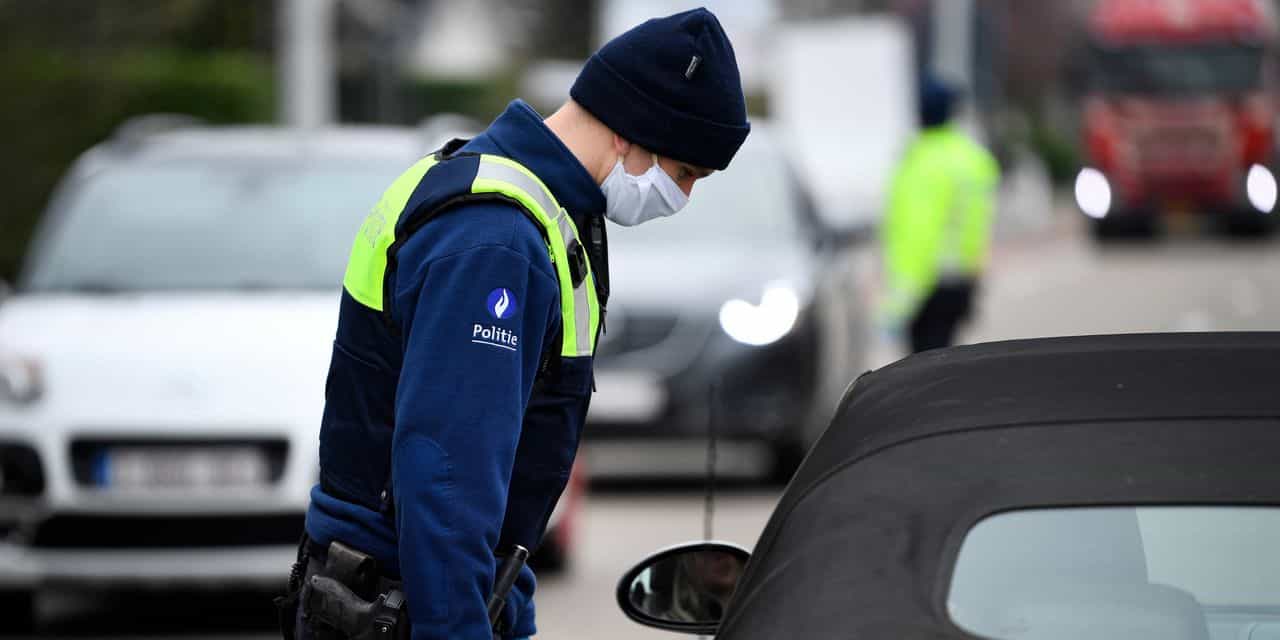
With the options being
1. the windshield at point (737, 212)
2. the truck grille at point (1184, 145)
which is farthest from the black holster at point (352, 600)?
the truck grille at point (1184, 145)

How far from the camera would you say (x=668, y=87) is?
10.9 feet

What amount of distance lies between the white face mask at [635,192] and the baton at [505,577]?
0.48 meters

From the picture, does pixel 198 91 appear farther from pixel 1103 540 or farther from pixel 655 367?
pixel 1103 540

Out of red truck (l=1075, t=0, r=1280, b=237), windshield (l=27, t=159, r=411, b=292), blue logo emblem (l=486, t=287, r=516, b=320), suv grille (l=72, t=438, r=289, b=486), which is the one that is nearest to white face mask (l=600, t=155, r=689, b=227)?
blue logo emblem (l=486, t=287, r=516, b=320)

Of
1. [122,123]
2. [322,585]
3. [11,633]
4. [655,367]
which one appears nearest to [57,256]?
[11,633]

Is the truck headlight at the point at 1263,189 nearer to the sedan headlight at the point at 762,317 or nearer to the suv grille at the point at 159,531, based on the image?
the suv grille at the point at 159,531

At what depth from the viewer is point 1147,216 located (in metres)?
36.8

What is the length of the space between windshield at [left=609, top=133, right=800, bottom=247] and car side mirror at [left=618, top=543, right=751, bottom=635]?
26.3 feet

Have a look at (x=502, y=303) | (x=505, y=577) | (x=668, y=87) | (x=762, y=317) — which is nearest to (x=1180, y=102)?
(x=762, y=317)

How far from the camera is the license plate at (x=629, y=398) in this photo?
11.2 m

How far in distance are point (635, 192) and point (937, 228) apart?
7847 mm

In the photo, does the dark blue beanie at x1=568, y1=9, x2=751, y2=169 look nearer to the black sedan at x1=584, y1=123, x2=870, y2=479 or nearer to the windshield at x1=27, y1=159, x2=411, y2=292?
the windshield at x1=27, y1=159, x2=411, y2=292

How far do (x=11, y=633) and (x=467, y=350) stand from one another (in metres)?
5.28

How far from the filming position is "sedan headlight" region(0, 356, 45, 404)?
759 centimetres
